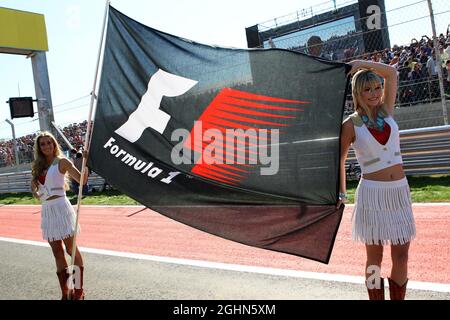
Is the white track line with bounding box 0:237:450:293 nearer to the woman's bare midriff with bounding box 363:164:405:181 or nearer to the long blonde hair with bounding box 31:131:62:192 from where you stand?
the woman's bare midriff with bounding box 363:164:405:181

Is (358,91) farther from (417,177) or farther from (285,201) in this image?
(417,177)

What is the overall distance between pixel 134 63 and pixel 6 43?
1093 cm

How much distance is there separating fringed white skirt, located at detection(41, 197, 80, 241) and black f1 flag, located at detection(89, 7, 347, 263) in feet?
3.27

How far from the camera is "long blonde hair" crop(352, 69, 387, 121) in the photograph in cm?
305

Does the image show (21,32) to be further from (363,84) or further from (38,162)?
(363,84)

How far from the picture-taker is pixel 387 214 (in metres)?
3.04

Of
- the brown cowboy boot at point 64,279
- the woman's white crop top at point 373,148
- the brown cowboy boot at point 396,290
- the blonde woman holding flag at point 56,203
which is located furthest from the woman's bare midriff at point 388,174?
the brown cowboy boot at point 64,279

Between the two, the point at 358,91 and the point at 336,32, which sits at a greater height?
the point at 336,32

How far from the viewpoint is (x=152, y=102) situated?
3.69 m

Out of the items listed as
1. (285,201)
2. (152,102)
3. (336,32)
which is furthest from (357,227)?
(336,32)

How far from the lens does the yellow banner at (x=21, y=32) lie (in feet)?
42.0

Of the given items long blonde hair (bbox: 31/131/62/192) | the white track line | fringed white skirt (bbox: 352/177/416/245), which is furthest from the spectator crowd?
long blonde hair (bbox: 31/131/62/192)
